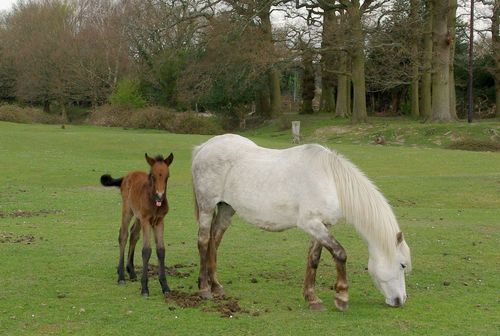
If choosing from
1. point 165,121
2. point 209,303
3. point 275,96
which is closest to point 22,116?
point 165,121

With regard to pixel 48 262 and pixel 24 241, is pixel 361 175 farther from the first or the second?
pixel 24 241

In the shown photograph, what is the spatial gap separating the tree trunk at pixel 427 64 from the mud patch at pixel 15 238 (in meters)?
29.4

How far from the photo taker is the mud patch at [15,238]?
32.5 ft

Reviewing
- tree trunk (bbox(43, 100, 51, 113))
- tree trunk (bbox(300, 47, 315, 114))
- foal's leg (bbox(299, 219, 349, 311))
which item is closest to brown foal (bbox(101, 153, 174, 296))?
foal's leg (bbox(299, 219, 349, 311))

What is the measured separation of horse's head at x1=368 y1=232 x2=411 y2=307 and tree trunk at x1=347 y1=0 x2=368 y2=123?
97.7ft

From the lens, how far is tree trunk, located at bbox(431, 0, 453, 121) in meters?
34.1

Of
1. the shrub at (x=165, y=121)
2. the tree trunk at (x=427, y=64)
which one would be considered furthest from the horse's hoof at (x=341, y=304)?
the shrub at (x=165, y=121)

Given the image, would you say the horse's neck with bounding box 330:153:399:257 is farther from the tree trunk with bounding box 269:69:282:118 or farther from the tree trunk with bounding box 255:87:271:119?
the tree trunk with bounding box 255:87:271:119

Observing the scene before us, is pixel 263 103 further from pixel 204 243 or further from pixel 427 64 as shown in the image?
pixel 204 243

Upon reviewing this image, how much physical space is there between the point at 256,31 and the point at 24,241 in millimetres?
30568

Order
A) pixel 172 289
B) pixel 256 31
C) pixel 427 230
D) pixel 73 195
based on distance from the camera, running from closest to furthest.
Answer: pixel 172 289, pixel 427 230, pixel 73 195, pixel 256 31

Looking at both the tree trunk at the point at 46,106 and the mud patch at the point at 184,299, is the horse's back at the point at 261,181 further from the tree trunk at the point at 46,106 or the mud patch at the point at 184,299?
the tree trunk at the point at 46,106

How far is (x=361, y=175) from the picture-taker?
672cm

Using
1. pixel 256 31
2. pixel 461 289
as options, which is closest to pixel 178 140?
pixel 256 31
